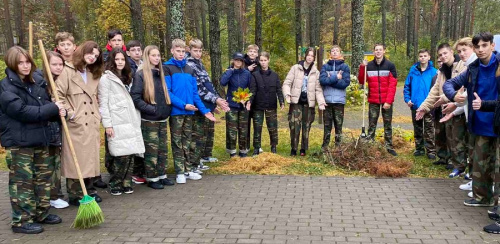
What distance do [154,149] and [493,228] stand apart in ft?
15.2

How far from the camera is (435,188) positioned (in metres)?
6.48

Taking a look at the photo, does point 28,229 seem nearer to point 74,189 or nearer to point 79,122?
point 74,189

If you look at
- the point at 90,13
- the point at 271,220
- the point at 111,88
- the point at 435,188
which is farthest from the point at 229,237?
the point at 90,13

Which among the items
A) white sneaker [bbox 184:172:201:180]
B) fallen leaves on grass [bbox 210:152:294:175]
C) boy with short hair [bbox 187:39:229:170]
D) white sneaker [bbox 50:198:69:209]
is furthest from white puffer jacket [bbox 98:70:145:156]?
fallen leaves on grass [bbox 210:152:294:175]

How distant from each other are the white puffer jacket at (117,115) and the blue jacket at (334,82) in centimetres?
400

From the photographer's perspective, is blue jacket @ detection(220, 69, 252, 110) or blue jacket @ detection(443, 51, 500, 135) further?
blue jacket @ detection(220, 69, 252, 110)

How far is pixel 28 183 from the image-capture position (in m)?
4.89

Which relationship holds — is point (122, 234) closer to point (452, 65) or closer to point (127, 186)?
point (127, 186)

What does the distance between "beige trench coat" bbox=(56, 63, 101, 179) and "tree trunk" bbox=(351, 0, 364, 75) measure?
1193 cm

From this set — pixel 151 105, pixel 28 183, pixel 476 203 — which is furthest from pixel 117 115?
pixel 476 203

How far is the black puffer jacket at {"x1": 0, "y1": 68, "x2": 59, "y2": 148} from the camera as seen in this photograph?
4.64 metres

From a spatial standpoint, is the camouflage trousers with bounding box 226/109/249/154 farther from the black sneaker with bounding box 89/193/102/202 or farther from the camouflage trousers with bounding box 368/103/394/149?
the black sneaker with bounding box 89/193/102/202

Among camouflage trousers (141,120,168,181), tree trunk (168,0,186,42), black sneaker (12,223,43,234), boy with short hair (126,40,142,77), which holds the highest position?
tree trunk (168,0,186,42)

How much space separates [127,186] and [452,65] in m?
5.87
